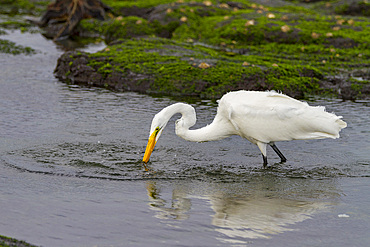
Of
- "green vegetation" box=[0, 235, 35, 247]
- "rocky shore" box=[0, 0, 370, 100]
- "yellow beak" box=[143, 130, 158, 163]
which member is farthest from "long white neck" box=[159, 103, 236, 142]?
"rocky shore" box=[0, 0, 370, 100]

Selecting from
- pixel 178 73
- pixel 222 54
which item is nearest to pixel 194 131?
pixel 178 73

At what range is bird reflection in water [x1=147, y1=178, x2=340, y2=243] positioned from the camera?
5840 millimetres

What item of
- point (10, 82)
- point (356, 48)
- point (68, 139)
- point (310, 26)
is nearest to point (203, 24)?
point (310, 26)

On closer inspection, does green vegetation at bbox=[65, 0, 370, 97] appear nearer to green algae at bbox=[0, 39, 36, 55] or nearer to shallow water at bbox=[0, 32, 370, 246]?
shallow water at bbox=[0, 32, 370, 246]

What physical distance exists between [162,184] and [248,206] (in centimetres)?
127

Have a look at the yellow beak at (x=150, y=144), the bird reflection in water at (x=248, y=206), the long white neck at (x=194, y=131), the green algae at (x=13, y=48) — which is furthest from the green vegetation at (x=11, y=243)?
the green algae at (x=13, y=48)

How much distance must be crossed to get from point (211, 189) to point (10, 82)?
7521 mm

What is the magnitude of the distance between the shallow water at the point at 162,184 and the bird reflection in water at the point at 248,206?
1 cm

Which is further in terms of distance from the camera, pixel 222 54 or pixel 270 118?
pixel 222 54

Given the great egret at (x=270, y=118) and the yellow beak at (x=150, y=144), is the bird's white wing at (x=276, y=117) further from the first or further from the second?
the yellow beak at (x=150, y=144)

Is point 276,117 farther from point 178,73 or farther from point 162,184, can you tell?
point 178,73

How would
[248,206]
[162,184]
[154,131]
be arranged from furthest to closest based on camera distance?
[154,131], [162,184], [248,206]

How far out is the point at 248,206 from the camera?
654 cm

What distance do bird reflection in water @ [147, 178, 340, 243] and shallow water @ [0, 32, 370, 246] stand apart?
13mm
